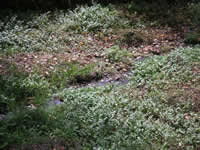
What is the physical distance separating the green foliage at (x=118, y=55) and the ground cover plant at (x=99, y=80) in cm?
3

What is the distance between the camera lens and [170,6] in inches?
403

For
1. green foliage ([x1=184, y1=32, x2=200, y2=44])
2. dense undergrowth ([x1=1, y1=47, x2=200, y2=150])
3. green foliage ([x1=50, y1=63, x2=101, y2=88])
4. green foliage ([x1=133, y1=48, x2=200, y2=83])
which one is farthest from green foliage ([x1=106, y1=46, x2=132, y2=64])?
green foliage ([x1=184, y1=32, x2=200, y2=44])

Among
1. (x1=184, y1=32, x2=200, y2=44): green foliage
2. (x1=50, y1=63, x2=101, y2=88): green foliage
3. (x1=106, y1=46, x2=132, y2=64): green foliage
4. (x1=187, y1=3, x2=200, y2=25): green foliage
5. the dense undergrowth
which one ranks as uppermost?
(x1=187, y1=3, x2=200, y2=25): green foliage

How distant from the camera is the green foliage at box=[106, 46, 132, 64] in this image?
7.10 metres

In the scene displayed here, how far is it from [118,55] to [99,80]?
1.07 m

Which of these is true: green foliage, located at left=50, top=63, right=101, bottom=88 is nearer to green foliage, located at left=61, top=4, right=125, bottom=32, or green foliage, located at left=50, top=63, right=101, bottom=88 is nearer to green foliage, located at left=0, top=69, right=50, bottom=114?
green foliage, located at left=0, top=69, right=50, bottom=114

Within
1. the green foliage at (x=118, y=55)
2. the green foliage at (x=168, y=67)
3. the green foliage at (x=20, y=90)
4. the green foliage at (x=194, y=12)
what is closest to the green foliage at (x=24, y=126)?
the green foliage at (x=20, y=90)

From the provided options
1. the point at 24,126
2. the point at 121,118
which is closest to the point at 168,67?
the point at 121,118

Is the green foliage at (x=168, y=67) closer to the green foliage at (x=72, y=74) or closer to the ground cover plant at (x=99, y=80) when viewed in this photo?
the ground cover plant at (x=99, y=80)

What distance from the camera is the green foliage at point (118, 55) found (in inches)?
279

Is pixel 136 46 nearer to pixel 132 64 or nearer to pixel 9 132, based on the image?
pixel 132 64

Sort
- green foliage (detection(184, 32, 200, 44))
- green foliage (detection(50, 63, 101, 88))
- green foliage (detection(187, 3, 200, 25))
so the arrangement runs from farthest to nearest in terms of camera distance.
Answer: green foliage (detection(187, 3, 200, 25)) < green foliage (detection(184, 32, 200, 44)) < green foliage (detection(50, 63, 101, 88))

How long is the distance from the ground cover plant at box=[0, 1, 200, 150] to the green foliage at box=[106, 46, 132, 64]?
0.03m

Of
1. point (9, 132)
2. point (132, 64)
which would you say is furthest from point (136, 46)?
point (9, 132)
